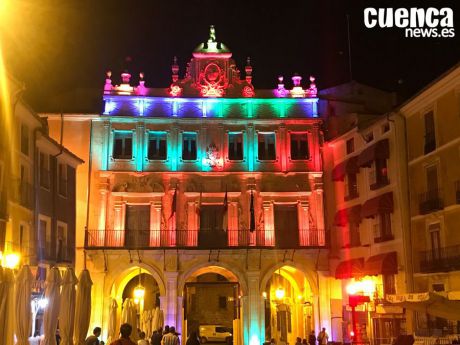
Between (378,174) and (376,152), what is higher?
(376,152)

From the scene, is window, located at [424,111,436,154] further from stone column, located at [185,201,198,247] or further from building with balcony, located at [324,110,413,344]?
stone column, located at [185,201,198,247]

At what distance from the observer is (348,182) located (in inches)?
1435

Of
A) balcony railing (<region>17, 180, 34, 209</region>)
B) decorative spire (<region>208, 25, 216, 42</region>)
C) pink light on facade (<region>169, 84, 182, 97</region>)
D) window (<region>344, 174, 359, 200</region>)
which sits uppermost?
decorative spire (<region>208, 25, 216, 42</region>)

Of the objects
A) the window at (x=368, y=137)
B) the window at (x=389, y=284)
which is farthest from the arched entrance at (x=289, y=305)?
the window at (x=368, y=137)

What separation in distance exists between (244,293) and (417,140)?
13523mm

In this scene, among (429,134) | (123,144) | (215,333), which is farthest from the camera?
(215,333)

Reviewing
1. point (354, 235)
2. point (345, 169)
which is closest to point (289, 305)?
point (354, 235)

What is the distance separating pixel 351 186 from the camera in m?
36.2

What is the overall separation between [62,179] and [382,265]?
17.3 m

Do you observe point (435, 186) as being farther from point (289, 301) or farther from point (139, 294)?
point (139, 294)

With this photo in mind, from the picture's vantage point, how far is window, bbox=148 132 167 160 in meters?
38.2

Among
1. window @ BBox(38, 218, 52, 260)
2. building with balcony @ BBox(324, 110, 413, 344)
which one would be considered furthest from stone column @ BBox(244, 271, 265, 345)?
window @ BBox(38, 218, 52, 260)

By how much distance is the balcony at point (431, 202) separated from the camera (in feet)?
90.0

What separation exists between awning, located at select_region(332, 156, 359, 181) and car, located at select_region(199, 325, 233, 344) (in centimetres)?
1686
